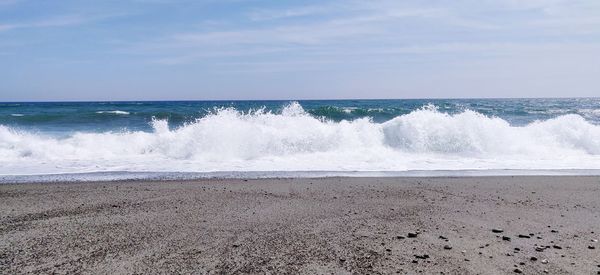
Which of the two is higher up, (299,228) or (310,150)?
(299,228)

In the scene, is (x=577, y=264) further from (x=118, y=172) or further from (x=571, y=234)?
(x=118, y=172)

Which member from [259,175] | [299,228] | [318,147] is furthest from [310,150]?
[299,228]

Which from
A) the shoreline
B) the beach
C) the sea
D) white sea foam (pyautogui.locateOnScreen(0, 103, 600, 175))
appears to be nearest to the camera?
the beach

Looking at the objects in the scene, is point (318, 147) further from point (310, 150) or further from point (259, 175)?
Result: point (259, 175)

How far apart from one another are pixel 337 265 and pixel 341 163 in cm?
705

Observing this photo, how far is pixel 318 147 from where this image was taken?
42.7 ft

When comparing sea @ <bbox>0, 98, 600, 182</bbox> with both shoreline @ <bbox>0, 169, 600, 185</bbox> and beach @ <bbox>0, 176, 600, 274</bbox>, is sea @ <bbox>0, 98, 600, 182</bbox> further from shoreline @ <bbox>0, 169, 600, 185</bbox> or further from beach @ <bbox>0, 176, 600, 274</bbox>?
beach @ <bbox>0, 176, 600, 274</bbox>

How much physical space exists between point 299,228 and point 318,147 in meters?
7.98

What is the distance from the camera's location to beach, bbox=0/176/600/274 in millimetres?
3994

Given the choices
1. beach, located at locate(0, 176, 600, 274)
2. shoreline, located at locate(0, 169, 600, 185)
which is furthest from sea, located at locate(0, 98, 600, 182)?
beach, located at locate(0, 176, 600, 274)

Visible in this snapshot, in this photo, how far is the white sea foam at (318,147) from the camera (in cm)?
1067

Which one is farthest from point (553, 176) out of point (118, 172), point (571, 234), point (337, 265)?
point (118, 172)

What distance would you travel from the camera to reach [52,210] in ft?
19.4

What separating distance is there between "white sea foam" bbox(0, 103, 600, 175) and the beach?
286 centimetres
